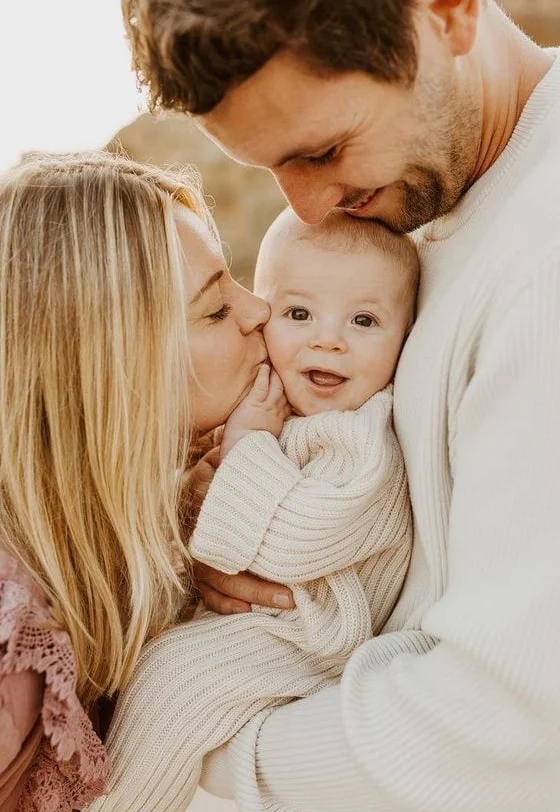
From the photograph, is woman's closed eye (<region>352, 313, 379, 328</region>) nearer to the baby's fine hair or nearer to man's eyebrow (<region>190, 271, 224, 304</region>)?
the baby's fine hair

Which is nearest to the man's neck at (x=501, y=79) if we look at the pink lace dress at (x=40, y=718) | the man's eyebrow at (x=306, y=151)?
the man's eyebrow at (x=306, y=151)

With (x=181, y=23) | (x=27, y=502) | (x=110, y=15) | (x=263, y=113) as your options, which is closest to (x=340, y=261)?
(x=263, y=113)

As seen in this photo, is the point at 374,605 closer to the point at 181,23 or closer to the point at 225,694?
the point at 225,694

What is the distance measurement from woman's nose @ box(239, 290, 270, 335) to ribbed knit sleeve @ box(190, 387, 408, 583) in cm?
21

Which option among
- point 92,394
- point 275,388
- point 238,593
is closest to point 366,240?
point 275,388

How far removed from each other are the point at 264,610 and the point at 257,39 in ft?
2.99

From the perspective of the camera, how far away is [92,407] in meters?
1.62

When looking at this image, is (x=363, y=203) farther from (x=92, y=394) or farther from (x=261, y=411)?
(x=92, y=394)

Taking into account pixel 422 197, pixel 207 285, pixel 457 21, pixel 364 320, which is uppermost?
pixel 457 21

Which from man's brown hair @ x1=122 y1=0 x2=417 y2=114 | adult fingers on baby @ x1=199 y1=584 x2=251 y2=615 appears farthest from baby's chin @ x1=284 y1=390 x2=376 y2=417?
man's brown hair @ x1=122 y1=0 x2=417 y2=114

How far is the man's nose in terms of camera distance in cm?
156

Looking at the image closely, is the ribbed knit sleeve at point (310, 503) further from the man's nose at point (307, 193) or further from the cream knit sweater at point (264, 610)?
the man's nose at point (307, 193)

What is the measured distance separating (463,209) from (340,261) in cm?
24

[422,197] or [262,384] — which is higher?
[422,197]
